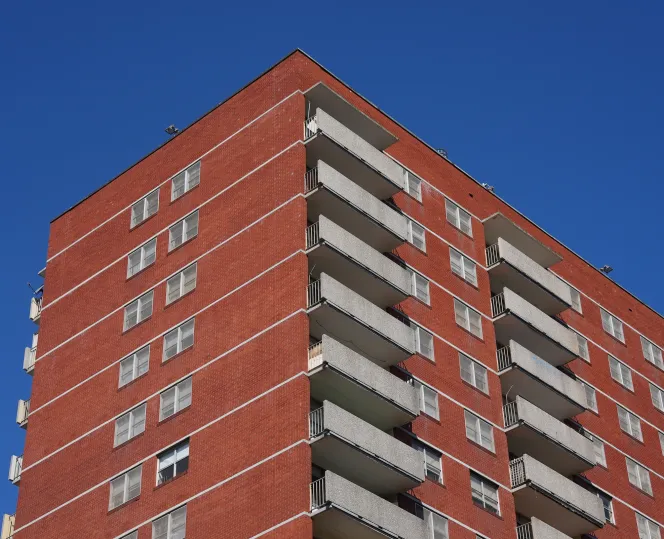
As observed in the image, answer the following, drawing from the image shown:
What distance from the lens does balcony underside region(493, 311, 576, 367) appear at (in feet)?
232

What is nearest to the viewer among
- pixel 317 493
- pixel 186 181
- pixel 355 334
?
pixel 317 493

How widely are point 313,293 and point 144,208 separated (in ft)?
48.8

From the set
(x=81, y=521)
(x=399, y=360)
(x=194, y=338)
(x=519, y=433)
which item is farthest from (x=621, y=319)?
(x=81, y=521)

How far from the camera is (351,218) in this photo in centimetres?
6431

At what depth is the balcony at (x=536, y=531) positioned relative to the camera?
208ft

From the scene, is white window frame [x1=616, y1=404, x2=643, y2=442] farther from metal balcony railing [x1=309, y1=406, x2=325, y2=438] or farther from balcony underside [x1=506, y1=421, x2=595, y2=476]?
metal balcony railing [x1=309, y1=406, x2=325, y2=438]

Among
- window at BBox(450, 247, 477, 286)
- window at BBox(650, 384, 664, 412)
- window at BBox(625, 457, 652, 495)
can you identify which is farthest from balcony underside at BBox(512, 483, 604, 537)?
window at BBox(650, 384, 664, 412)

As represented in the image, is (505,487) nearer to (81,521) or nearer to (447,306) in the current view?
(447,306)

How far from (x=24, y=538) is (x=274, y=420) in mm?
14573

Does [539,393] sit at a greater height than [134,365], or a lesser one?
greater

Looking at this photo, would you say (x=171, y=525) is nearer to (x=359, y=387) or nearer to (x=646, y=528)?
(x=359, y=387)

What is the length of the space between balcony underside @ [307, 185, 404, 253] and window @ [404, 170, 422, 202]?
543 cm

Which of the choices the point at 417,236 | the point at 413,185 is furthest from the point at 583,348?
the point at 413,185

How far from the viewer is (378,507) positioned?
55.0 metres
